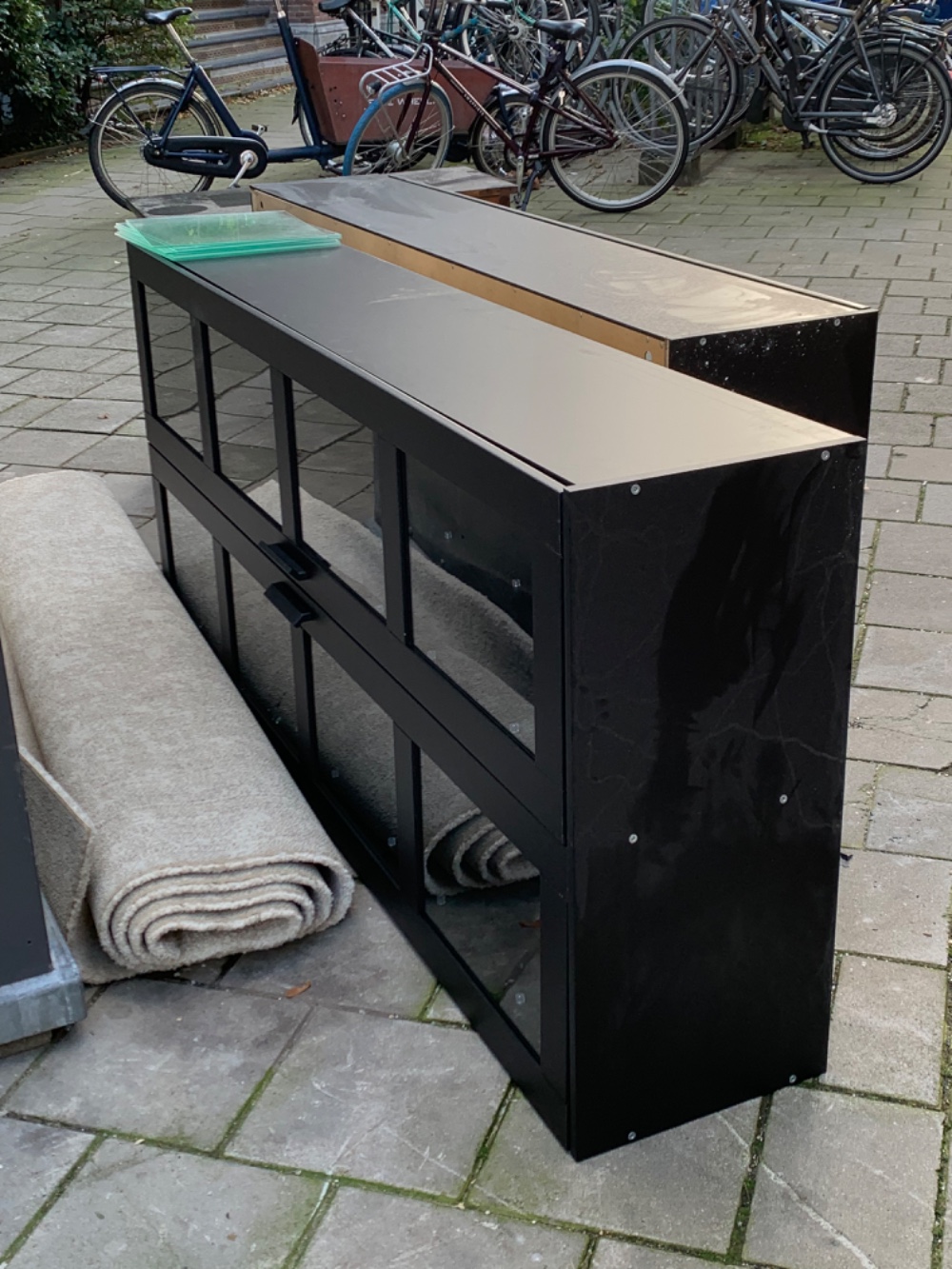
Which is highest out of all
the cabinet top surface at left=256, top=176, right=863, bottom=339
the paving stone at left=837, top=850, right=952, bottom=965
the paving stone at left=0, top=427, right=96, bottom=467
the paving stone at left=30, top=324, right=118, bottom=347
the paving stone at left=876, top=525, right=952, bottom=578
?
the cabinet top surface at left=256, top=176, right=863, bottom=339

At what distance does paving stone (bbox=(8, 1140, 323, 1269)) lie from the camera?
207 cm

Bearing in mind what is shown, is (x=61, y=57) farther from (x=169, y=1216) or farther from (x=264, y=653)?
(x=169, y=1216)

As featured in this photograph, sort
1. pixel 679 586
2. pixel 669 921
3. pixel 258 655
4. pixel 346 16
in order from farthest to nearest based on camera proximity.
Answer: pixel 346 16, pixel 258 655, pixel 669 921, pixel 679 586


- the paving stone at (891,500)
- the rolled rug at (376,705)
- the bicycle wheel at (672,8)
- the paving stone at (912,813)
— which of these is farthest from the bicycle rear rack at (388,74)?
the paving stone at (912,813)

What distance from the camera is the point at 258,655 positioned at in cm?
336

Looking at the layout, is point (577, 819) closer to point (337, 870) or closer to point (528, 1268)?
point (528, 1268)

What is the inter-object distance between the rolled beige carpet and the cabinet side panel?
0.73m

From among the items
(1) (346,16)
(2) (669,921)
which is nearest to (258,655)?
(2) (669,921)

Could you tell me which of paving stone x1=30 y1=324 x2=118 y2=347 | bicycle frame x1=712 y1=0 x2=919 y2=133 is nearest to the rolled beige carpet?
paving stone x1=30 y1=324 x2=118 y2=347

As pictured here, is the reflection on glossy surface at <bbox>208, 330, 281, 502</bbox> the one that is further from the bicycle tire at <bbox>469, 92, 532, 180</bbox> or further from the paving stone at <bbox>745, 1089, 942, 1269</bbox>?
the bicycle tire at <bbox>469, 92, 532, 180</bbox>

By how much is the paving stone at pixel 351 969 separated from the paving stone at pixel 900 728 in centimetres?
120

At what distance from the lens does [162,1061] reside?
2.46m

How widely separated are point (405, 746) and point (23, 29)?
10.2 meters

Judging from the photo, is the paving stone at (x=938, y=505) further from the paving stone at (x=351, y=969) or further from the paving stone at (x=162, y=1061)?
the paving stone at (x=162, y=1061)
